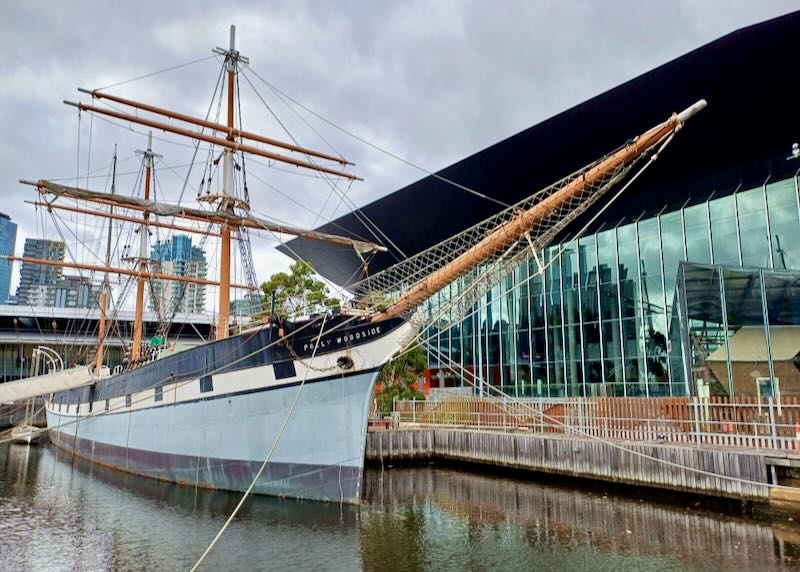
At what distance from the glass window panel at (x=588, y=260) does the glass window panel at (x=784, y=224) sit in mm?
7839

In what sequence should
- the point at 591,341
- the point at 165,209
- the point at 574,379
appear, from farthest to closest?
the point at 574,379
the point at 591,341
the point at 165,209

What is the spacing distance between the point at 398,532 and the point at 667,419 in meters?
9.06

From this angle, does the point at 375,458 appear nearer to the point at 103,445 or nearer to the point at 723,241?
the point at 103,445

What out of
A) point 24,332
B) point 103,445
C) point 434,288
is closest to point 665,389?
point 434,288

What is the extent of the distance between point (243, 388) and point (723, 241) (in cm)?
1907

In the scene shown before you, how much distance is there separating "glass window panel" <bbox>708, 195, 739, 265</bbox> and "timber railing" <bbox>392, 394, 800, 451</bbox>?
8.21 meters

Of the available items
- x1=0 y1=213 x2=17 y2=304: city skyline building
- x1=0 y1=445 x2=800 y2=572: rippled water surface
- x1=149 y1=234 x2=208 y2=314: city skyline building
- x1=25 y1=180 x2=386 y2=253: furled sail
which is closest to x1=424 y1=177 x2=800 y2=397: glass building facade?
x1=0 y1=445 x2=800 y2=572: rippled water surface

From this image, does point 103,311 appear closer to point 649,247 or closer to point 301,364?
point 301,364

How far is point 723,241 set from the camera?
21641 millimetres

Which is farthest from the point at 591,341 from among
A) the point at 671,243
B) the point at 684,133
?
the point at 684,133

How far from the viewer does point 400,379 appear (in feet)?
84.2

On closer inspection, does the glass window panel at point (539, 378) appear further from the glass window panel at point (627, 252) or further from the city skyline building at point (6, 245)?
the city skyline building at point (6, 245)

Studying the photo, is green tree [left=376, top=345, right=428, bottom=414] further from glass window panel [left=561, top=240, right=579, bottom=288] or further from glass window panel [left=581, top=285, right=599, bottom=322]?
glass window panel [left=561, top=240, right=579, bottom=288]

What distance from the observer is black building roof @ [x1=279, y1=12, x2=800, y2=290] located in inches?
726
